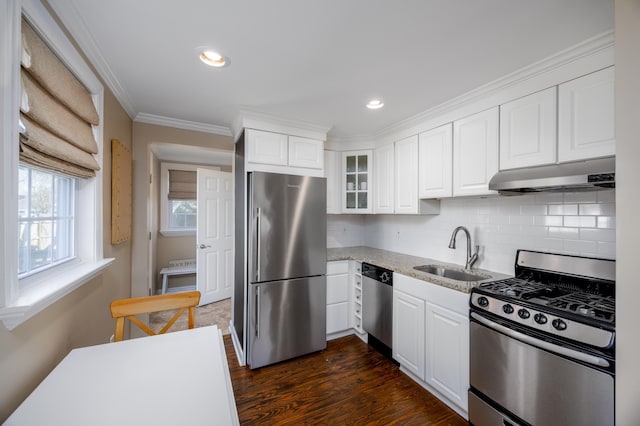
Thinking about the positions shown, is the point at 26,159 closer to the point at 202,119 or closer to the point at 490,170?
the point at 202,119

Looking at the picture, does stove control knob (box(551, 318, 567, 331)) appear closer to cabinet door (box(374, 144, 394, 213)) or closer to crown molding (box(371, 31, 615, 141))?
crown molding (box(371, 31, 615, 141))

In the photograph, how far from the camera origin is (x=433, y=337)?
1.98 metres

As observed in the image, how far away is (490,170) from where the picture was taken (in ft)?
6.27

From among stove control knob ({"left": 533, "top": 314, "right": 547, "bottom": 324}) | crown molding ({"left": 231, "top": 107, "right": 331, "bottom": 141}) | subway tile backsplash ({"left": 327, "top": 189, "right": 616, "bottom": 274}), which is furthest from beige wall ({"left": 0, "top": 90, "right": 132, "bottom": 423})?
subway tile backsplash ({"left": 327, "top": 189, "right": 616, "bottom": 274})

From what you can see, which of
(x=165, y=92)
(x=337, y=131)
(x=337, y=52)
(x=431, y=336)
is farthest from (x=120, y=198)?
(x=431, y=336)

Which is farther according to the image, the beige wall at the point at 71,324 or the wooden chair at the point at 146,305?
the wooden chair at the point at 146,305

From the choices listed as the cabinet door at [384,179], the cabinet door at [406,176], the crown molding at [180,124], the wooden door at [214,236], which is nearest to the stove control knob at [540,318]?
the cabinet door at [406,176]

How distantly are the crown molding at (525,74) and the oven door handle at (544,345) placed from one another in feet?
5.20

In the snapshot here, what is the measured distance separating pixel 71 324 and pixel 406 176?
9.07 ft

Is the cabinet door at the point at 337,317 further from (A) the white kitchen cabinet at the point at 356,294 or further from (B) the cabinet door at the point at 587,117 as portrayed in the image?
(B) the cabinet door at the point at 587,117

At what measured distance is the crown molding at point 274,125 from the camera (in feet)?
7.79

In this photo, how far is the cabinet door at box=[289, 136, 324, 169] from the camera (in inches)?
103

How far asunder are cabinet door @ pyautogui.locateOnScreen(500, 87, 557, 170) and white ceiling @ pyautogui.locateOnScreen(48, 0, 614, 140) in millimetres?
244

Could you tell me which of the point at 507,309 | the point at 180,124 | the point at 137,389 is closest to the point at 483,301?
the point at 507,309
